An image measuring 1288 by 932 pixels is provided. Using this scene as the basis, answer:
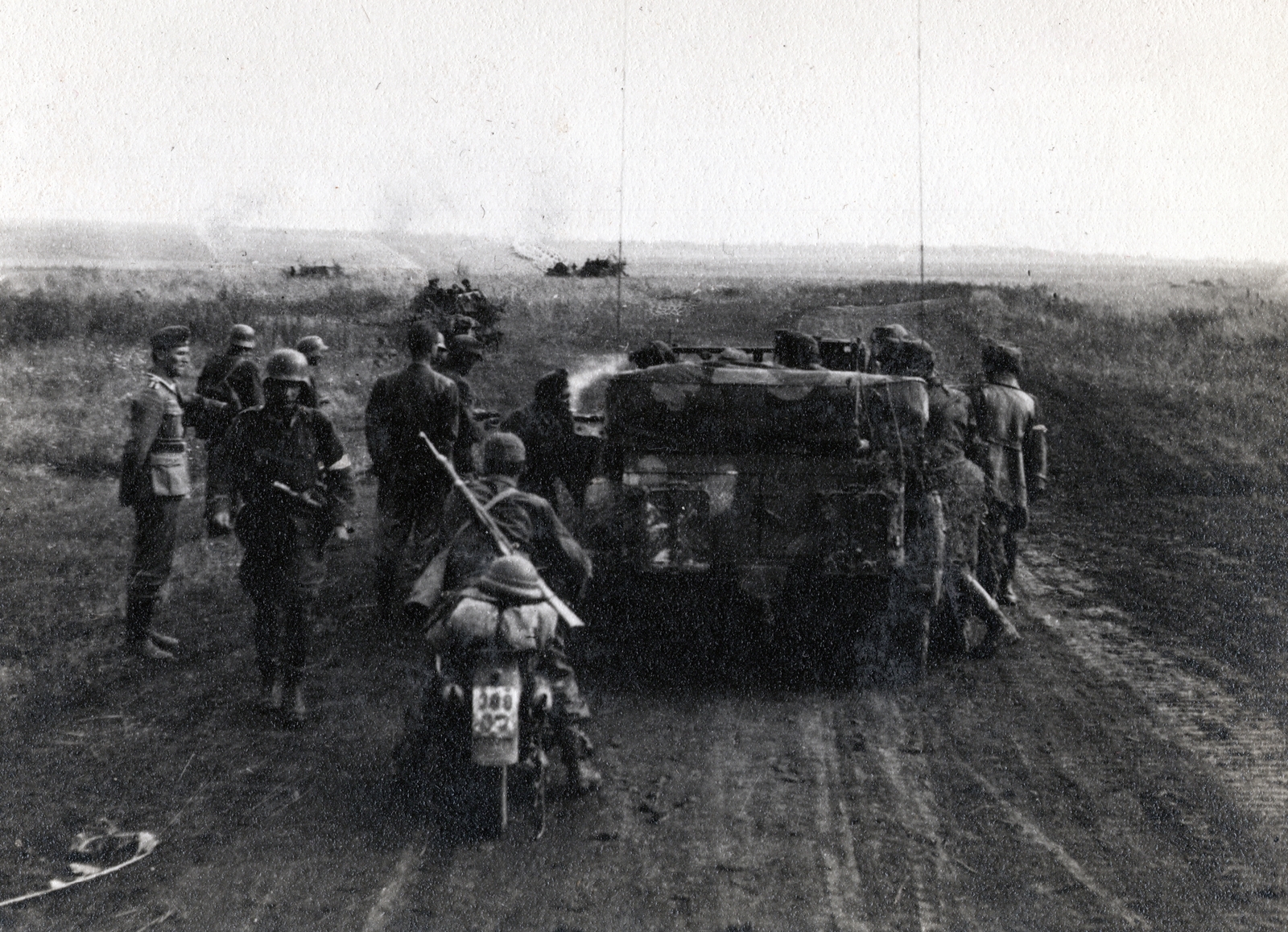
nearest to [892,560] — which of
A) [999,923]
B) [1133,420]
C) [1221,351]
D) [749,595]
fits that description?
[749,595]

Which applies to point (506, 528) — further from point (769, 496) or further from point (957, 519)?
point (957, 519)

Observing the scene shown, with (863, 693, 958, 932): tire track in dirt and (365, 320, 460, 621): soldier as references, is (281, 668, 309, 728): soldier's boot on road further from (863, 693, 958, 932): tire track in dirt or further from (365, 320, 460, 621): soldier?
(863, 693, 958, 932): tire track in dirt

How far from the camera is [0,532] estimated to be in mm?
10484

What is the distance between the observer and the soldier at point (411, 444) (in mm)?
8602

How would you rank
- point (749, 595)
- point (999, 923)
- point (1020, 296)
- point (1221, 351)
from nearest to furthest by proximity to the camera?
point (999, 923) < point (749, 595) < point (1221, 351) < point (1020, 296)

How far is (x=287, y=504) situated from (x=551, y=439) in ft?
8.34

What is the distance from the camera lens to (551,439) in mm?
8922

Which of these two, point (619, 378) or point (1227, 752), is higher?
point (619, 378)

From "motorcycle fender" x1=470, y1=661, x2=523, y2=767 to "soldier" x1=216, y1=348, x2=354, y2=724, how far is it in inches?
81.1

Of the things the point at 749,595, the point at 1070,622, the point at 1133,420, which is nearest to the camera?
the point at 749,595

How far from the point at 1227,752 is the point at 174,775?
5.59 m

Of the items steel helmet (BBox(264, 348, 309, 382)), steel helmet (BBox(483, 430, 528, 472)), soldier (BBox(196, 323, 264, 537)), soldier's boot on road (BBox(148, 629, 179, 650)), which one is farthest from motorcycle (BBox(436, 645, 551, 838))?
soldier (BBox(196, 323, 264, 537))

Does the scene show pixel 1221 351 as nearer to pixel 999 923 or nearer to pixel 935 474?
pixel 935 474

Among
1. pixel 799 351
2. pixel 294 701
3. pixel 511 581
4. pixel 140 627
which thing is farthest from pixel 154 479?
pixel 799 351
